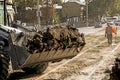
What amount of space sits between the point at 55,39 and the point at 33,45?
96 cm

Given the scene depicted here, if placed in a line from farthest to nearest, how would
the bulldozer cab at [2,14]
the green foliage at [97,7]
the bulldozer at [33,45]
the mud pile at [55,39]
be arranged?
the green foliage at [97,7] → the bulldozer cab at [2,14] → the mud pile at [55,39] → the bulldozer at [33,45]

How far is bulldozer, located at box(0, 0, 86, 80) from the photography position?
33.3ft

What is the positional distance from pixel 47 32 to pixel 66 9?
3450 inches

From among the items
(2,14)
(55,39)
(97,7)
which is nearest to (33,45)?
(55,39)

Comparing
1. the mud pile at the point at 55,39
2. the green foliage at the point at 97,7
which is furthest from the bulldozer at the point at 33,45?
the green foliage at the point at 97,7

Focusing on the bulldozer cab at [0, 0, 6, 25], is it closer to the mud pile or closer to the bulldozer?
the bulldozer

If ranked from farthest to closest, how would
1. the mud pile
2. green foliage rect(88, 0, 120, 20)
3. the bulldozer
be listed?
green foliage rect(88, 0, 120, 20)
the mud pile
the bulldozer

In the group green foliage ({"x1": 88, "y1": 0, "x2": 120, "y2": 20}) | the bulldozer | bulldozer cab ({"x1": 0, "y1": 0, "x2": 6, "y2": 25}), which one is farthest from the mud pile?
green foliage ({"x1": 88, "y1": 0, "x2": 120, "y2": 20})

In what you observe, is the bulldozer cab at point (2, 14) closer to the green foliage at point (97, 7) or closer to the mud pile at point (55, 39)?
the mud pile at point (55, 39)

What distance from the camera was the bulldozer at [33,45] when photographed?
10156 mm

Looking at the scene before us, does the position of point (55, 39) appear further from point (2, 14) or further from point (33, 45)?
point (2, 14)

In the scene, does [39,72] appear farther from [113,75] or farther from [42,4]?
[42,4]

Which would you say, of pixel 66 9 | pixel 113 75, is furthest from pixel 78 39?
pixel 66 9

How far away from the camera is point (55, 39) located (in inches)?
435
